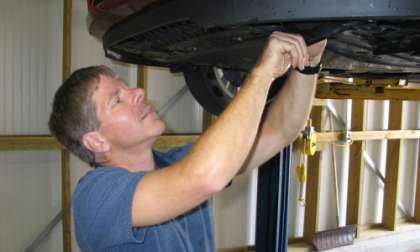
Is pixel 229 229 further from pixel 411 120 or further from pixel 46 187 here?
pixel 411 120

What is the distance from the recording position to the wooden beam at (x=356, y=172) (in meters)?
3.59

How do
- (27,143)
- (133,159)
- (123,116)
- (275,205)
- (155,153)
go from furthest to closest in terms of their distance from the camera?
(27,143)
(275,205)
(155,153)
(133,159)
(123,116)

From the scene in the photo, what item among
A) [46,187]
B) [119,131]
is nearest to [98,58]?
[46,187]

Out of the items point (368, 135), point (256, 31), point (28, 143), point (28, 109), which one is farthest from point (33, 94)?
point (368, 135)

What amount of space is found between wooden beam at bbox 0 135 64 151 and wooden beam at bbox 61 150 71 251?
11 centimetres

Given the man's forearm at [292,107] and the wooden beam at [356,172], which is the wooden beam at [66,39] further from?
the wooden beam at [356,172]

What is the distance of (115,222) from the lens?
0.69m

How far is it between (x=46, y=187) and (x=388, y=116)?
330 cm

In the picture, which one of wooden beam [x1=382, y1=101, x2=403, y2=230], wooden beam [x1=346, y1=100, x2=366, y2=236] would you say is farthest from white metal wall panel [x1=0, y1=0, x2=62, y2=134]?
wooden beam [x1=382, y1=101, x2=403, y2=230]

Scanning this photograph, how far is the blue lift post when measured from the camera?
5.79 feet

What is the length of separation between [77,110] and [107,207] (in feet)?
0.89

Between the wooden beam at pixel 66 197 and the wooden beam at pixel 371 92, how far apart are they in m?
1.75

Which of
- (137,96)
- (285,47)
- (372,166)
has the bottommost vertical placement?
(372,166)

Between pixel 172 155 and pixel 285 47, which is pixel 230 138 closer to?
pixel 285 47
